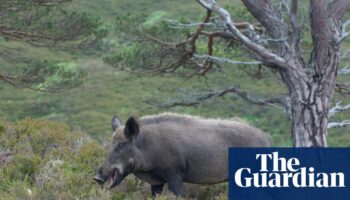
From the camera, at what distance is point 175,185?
1116 centimetres

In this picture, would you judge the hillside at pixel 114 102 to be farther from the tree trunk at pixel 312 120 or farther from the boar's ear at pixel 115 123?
the boar's ear at pixel 115 123

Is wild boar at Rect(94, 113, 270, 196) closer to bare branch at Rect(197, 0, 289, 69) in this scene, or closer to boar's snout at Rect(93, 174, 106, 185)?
boar's snout at Rect(93, 174, 106, 185)

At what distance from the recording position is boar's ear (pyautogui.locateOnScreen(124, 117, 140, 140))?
11.1 m

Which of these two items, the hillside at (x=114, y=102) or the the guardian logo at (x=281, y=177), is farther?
the hillside at (x=114, y=102)

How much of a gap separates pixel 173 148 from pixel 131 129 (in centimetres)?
79

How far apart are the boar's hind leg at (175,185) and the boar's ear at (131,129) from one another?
0.92 meters

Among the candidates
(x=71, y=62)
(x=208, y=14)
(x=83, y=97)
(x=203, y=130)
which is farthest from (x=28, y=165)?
(x=71, y=62)

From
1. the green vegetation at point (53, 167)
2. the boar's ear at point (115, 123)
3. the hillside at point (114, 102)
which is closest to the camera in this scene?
the green vegetation at point (53, 167)

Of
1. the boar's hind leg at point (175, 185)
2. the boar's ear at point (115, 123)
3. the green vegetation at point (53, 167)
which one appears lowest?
the boar's hind leg at point (175, 185)

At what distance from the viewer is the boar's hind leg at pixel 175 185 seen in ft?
36.5

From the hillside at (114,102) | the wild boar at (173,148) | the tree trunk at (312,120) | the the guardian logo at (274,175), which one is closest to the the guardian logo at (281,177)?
the the guardian logo at (274,175)

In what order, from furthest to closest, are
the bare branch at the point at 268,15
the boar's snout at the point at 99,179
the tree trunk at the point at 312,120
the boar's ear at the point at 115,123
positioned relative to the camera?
the bare branch at the point at 268,15 < the tree trunk at the point at 312,120 < the boar's ear at the point at 115,123 < the boar's snout at the point at 99,179

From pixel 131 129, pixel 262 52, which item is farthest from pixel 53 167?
pixel 262 52

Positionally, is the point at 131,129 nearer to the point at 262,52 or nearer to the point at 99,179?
the point at 99,179
